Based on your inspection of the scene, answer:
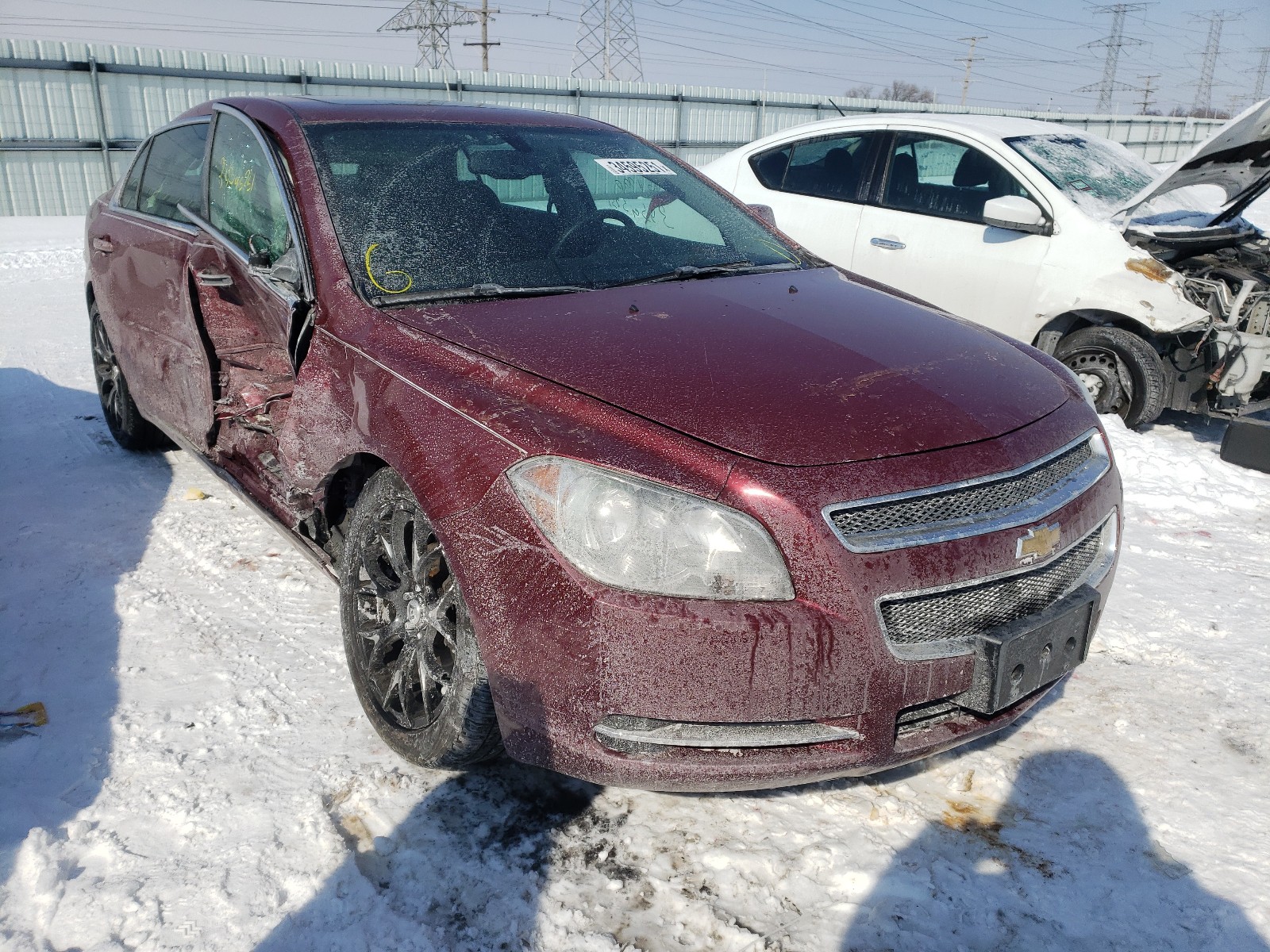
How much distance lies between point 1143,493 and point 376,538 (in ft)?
12.6

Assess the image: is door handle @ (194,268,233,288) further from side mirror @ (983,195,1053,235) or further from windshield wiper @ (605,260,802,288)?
side mirror @ (983,195,1053,235)

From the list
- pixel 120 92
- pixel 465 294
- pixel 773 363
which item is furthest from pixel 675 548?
pixel 120 92

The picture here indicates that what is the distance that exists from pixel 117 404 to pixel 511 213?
116 inches

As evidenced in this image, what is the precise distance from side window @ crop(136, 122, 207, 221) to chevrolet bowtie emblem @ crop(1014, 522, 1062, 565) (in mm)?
3257

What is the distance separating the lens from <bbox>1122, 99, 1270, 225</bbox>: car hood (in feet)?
16.5

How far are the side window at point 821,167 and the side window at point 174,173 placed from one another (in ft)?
13.3

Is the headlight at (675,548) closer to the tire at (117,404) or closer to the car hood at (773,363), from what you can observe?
the car hood at (773,363)

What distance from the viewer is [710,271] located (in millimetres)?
3301

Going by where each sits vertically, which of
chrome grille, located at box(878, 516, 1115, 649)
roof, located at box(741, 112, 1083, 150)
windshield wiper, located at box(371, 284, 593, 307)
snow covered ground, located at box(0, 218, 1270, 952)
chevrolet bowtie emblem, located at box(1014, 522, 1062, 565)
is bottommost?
snow covered ground, located at box(0, 218, 1270, 952)

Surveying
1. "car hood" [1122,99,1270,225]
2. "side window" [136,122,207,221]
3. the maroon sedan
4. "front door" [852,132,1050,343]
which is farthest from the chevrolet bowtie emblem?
"front door" [852,132,1050,343]

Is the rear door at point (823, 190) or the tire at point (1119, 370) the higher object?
the rear door at point (823, 190)

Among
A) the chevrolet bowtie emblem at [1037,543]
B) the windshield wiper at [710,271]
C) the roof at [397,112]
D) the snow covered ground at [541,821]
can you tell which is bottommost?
the snow covered ground at [541,821]

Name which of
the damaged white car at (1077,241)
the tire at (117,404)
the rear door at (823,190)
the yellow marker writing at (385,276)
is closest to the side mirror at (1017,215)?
the damaged white car at (1077,241)

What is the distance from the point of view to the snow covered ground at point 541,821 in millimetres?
2174
